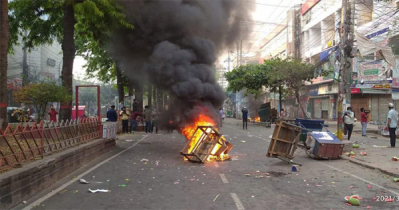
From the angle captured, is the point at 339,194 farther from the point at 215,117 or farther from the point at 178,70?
the point at 178,70

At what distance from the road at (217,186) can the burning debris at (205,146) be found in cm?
30

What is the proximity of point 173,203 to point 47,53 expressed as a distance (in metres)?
49.9

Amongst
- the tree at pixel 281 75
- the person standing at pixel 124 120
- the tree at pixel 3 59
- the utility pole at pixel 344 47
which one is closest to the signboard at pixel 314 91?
the tree at pixel 281 75

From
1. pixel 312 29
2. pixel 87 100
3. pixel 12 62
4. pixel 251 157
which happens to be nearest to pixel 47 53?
pixel 12 62

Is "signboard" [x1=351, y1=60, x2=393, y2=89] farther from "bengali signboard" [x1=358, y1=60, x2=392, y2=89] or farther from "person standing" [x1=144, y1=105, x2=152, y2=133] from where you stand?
"person standing" [x1=144, y1=105, x2=152, y2=133]

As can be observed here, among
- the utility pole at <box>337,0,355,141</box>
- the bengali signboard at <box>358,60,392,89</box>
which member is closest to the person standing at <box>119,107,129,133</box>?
the utility pole at <box>337,0,355,141</box>

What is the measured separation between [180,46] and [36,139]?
683 centimetres

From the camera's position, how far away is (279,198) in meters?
5.73

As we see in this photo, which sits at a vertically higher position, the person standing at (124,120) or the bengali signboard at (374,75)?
the bengali signboard at (374,75)

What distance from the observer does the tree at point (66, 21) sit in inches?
438

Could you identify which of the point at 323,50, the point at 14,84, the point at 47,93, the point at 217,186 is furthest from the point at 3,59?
the point at 323,50

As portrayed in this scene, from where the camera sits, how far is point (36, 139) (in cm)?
684

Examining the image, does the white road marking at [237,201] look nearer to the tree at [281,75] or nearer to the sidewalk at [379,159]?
the sidewalk at [379,159]

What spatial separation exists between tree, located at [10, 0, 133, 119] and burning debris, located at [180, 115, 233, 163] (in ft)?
15.8
